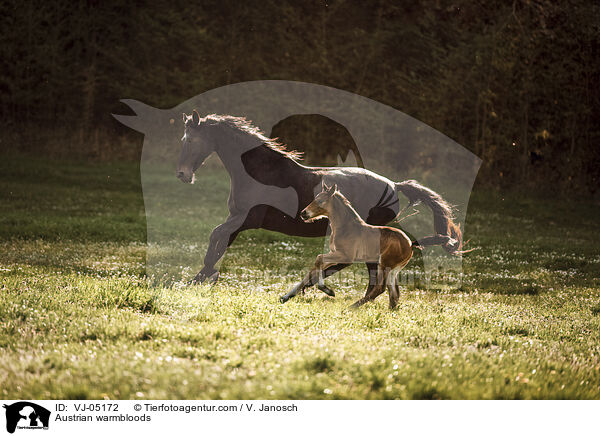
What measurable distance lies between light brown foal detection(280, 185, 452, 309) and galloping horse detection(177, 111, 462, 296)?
121 cm

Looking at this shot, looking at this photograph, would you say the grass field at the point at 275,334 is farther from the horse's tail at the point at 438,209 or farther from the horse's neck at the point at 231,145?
the horse's neck at the point at 231,145

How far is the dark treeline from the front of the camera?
97.0ft

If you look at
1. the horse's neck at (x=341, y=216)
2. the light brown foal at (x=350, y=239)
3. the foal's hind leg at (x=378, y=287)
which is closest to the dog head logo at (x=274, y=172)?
the light brown foal at (x=350, y=239)

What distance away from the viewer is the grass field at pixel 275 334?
5.79 metres

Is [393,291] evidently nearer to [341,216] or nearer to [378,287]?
[378,287]

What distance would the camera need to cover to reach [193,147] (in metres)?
9.96

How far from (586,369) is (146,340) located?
509 cm

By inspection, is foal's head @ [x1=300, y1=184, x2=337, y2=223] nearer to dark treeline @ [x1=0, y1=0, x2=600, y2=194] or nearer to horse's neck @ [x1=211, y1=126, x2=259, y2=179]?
horse's neck @ [x1=211, y1=126, x2=259, y2=179]

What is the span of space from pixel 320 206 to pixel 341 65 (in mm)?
37030

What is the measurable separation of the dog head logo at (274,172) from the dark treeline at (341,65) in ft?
5.70
